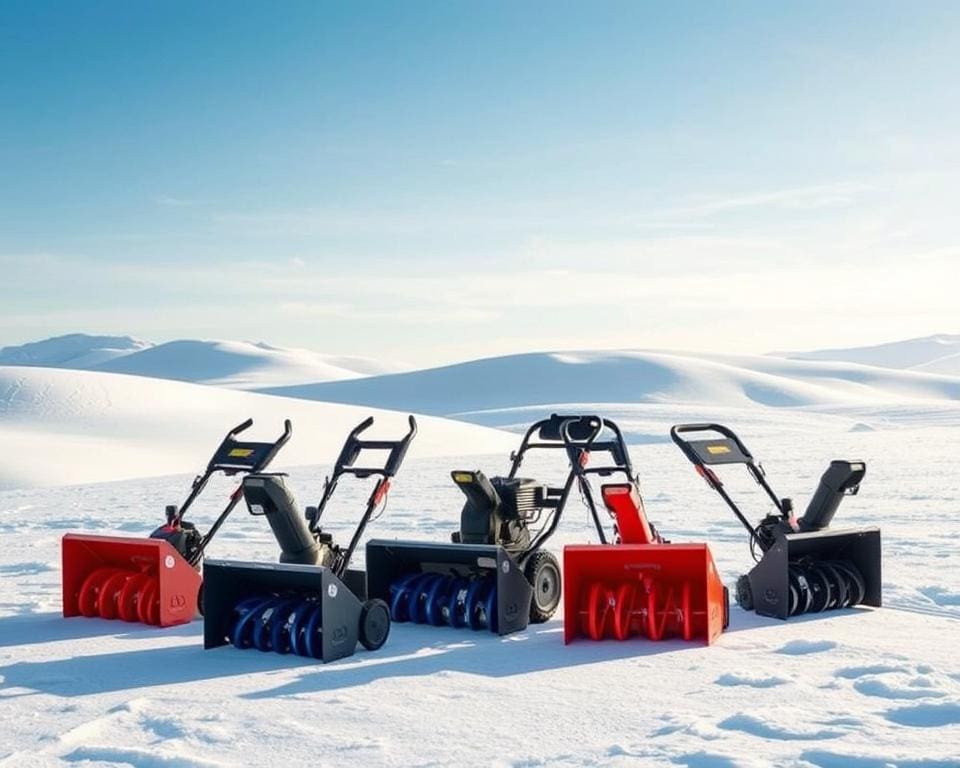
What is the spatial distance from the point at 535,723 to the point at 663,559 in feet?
7.04

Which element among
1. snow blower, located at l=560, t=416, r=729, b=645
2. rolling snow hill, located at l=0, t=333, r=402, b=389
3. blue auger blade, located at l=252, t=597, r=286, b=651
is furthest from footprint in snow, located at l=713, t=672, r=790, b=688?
rolling snow hill, located at l=0, t=333, r=402, b=389

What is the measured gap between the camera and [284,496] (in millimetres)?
7082

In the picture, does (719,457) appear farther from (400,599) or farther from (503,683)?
(503,683)

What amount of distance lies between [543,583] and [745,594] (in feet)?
4.68

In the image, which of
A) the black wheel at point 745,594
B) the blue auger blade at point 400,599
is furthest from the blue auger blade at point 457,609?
the black wheel at point 745,594

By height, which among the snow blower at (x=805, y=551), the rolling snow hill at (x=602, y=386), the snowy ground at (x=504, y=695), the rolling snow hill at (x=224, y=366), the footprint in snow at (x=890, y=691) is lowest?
the snowy ground at (x=504, y=695)

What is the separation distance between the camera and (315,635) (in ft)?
22.2

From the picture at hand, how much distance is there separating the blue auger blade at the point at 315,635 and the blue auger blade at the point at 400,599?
114 centimetres

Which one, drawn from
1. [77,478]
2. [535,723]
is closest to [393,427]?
[77,478]

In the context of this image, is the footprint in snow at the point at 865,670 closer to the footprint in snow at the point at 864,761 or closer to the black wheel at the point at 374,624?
the footprint in snow at the point at 864,761

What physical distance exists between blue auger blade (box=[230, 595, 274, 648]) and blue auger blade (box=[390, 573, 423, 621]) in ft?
3.27

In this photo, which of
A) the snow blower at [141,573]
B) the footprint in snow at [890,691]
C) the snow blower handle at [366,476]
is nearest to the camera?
the footprint in snow at [890,691]

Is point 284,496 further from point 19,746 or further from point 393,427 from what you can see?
point 393,427

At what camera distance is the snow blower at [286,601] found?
22.1 feet
